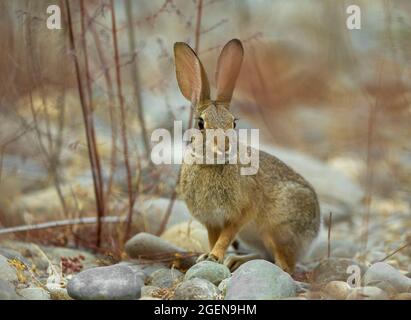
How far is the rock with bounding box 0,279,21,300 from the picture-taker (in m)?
2.02

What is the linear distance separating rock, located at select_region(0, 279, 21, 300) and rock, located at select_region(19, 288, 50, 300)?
4 cm

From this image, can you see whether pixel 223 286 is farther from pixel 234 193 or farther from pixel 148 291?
pixel 234 193

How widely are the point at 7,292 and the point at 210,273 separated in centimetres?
71

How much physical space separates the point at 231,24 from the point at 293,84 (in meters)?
1.57

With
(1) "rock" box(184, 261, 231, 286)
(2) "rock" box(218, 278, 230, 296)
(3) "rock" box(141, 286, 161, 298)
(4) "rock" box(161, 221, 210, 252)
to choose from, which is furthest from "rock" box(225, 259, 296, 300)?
(4) "rock" box(161, 221, 210, 252)

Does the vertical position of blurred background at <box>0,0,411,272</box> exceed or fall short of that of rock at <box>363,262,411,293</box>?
it exceeds it

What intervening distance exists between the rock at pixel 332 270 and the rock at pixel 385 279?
171mm

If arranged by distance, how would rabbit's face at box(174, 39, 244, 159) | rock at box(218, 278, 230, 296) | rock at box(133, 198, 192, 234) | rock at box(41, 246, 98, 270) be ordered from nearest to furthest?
1. rock at box(218, 278, 230, 296)
2. rabbit's face at box(174, 39, 244, 159)
3. rock at box(41, 246, 98, 270)
4. rock at box(133, 198, 192, 234)

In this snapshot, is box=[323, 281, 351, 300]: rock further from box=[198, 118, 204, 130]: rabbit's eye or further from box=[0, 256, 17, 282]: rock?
box=[0, 256, 17, 282]: rock

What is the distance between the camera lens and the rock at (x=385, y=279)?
93.7 inches

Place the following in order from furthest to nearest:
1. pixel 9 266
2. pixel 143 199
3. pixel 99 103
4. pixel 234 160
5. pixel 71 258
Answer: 1. pixel 143 199
2. pixel 99 103
3. pixel 71 258
4. pixel 234 160
5. pixel 9 266
